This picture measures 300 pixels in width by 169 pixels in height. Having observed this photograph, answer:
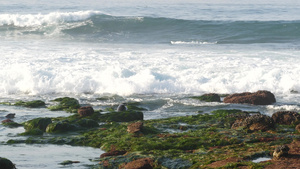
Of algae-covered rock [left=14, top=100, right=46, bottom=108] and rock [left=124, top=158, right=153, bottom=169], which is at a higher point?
rock [left=124, top=158, right=153, bottom=169]

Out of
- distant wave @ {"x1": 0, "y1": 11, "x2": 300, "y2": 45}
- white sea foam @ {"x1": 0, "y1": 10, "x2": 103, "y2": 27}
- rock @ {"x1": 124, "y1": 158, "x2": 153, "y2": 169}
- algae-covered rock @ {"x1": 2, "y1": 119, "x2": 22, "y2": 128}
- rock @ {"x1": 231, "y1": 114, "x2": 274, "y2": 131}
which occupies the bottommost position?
algae-covered rock @ {"x1": 2, "y1": 119, "x2": 22, "y2": 128}

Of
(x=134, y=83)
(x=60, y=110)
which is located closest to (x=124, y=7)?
(x=134, y=83)

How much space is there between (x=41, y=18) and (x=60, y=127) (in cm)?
2569

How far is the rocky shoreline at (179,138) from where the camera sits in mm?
6465

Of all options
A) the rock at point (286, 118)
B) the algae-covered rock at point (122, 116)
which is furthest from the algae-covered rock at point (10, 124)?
the rock at point (286, 118)

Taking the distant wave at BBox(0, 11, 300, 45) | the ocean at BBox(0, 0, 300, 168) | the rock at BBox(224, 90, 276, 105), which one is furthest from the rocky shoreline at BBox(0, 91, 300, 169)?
the distant wave at BBox(0, 11, 300, 45)

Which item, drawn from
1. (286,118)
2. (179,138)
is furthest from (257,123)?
(179,138)

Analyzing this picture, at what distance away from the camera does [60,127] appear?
909cm

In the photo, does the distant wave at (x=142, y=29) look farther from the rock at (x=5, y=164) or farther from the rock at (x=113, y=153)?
the rock at (x=5, y=164)

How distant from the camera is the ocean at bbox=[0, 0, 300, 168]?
12.4 metres

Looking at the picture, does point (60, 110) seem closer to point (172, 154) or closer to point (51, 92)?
point (51, 92)

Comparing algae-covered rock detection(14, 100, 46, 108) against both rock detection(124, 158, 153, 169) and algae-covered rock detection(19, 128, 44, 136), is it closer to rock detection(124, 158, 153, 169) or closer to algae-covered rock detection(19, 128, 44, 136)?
algae-covered rock detection(19, 128, 44, 136)

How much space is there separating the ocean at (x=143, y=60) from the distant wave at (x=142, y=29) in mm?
59

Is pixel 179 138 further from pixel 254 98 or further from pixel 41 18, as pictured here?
pixel 41 18
